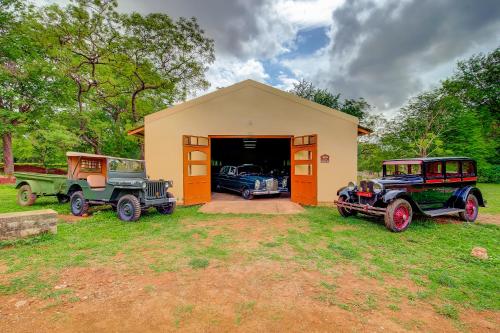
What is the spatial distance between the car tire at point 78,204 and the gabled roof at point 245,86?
380cm

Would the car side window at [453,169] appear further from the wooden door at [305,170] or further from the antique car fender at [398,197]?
the wooden door at [305,170]

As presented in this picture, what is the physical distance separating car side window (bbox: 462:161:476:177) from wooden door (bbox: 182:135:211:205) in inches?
344

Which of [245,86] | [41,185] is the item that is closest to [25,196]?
[41,185]

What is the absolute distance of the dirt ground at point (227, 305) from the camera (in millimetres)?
2553

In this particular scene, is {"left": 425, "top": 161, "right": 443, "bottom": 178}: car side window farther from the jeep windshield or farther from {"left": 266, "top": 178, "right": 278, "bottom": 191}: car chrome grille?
{"left": 266, "top": 178, "right": 278, "bottom": 191}: car chrome grille

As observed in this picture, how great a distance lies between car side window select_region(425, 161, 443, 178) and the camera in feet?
21.6

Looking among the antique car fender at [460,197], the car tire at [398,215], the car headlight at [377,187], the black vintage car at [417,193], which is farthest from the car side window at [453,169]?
the car headlight at [377,187]

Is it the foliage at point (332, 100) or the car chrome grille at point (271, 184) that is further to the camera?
the foliage at point (332, 100)

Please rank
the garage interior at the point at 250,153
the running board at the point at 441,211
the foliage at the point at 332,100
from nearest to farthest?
1. the running board at the point at 441,211
2. the garage interior at the point at 250,153
3. the foliage at the point at 332,100

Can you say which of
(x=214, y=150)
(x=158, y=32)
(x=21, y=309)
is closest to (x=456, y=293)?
(x=21, y=309)

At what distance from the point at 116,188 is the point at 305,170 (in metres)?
7.09

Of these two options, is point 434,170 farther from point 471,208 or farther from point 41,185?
point 41,185

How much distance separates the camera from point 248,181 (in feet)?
39.0

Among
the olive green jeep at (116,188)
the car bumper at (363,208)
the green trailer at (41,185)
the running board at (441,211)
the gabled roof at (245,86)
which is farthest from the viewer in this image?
the gabled roof at (245,86)
